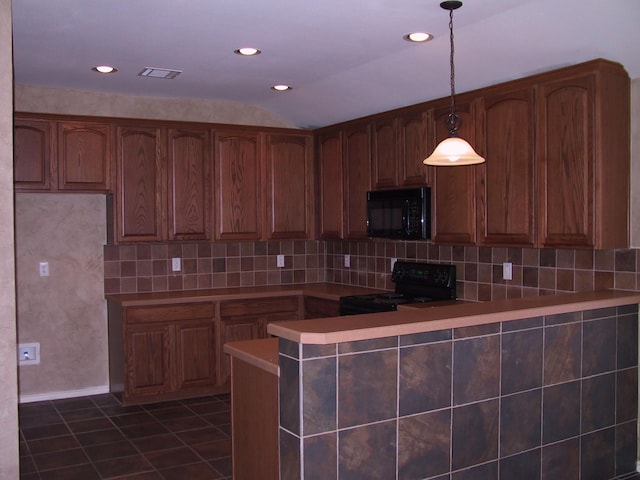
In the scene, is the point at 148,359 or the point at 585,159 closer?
the point at 585,159

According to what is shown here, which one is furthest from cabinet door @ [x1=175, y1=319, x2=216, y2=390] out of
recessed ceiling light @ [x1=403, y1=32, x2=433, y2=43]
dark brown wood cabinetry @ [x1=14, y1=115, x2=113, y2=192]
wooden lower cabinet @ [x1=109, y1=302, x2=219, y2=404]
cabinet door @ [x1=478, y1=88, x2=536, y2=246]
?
recessed ceiling light @ [x1=403, y1=32, x2=433, y2=43]

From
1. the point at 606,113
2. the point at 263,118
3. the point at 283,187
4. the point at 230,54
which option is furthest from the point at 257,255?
the point at 606,113

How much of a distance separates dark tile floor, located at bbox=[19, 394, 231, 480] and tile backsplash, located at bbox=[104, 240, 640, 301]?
1063mm

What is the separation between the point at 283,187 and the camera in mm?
5758

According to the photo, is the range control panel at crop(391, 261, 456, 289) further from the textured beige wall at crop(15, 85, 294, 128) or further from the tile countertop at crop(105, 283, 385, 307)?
the textured beige wall at crop(15, 85, 294, 128)

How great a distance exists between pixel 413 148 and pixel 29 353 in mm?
3435

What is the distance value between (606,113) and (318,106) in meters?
2.50

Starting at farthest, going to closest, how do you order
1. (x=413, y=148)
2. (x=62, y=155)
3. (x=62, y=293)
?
(x=62, y=293), (x=62, y=155), (x=413, y=148)

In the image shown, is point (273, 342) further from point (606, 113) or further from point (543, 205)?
point (606, 113)

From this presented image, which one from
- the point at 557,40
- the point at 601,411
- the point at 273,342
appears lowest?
the point at 601,411

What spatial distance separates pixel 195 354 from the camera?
5168mm

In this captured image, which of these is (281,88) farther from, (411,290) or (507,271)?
(507,271)

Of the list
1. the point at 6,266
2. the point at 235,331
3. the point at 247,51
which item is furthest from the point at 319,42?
the point at 235,331

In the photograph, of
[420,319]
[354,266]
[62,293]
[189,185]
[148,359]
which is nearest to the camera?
[420,319]
